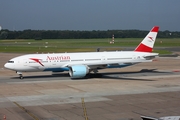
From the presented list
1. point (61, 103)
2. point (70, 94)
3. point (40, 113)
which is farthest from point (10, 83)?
point (40, 113)

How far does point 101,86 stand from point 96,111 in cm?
1101

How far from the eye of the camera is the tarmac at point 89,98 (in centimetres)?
2153

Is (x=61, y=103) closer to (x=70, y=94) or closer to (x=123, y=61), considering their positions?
(x=70, y=94)

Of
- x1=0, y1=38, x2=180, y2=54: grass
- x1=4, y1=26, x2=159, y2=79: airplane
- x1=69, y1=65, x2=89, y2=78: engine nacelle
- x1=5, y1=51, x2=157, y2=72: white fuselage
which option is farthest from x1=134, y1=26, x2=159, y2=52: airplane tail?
x1=0, y1=38, x2=180, y2=54: grass

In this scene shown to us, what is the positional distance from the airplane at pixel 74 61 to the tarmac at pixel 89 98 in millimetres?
1247

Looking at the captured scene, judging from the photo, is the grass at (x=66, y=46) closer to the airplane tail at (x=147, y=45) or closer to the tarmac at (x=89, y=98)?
the airplane tail at (x=147, y=45)

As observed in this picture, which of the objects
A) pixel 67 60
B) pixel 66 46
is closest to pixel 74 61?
pixel 67 60

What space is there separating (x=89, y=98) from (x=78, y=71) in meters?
11.3

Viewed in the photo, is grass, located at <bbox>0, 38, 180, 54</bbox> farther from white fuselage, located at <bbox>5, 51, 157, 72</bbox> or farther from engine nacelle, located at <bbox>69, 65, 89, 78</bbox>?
engine nacelle, located at <bbox>69, 65, 89, 78</bbox>

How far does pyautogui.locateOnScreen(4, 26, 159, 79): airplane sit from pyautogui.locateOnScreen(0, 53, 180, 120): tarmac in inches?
49.1

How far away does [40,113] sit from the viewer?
21.8m

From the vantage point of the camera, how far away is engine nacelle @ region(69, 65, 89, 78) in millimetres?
37812

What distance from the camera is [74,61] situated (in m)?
39.8

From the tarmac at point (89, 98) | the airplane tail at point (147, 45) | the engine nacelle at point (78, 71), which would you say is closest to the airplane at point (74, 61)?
the engine nacelle at point (78, 71)
